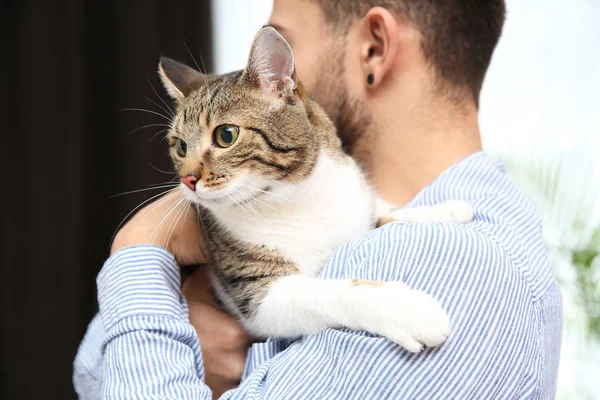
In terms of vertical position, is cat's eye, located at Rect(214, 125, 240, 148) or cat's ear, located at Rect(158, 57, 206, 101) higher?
cat's ear, located at Rect(158, 57, 206, 101)

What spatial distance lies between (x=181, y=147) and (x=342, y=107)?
1.59ft

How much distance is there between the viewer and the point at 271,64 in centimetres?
133

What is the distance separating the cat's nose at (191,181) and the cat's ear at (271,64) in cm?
28

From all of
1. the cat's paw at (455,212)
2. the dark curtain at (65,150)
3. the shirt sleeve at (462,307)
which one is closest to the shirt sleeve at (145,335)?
the shirt sleeve at (462,307)

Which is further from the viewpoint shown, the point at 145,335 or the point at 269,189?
the point at 269,189

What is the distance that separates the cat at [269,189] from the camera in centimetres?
131

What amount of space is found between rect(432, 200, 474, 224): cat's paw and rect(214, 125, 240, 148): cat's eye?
52 centimetres

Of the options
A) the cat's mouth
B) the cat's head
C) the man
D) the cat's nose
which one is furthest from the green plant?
the cat's nose

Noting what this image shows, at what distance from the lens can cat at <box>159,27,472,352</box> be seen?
1.31 meters

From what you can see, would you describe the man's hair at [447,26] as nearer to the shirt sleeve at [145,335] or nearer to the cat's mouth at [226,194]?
the cat's mouth at [226,194]

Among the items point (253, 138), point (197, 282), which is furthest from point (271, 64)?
point (197, 282)

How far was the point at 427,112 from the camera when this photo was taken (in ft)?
5.01

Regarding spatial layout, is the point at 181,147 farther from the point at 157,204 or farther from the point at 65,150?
the point at 65,150

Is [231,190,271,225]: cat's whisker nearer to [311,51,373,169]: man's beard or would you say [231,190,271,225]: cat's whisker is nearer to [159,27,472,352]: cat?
[159,27,472,352]: cat
